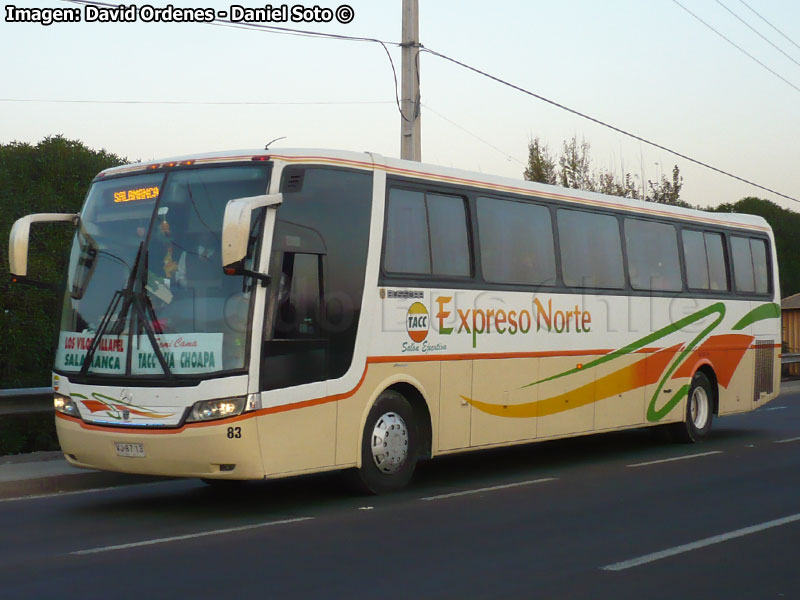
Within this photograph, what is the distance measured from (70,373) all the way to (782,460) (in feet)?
29.2

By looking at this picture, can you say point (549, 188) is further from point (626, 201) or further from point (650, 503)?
point (650, 503)

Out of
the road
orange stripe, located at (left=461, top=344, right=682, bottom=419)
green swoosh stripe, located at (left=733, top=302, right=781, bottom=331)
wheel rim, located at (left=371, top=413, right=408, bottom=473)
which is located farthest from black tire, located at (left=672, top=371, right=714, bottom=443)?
wheel rim, located at (left=371, top=413, right=408, bottom=473)

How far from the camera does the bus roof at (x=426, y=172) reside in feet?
35.1

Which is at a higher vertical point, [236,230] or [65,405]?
[236,230]

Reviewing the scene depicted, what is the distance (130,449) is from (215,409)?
92 centimetres

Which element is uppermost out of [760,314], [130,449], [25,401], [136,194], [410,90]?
[410,90]

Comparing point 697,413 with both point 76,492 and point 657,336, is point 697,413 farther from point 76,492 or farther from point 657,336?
point 76,492

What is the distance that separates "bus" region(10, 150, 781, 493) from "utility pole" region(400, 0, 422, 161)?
584 cm

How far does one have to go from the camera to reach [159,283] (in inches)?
407

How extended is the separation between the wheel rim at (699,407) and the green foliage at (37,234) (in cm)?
1045

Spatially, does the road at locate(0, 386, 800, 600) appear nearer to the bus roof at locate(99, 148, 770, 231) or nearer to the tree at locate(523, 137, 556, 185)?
the bus roof at locate(99, 148, 770, 231)

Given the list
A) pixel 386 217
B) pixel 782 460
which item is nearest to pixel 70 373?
pixel 386 217

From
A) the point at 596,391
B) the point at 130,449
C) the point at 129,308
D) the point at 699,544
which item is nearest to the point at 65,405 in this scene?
the point at 130,449

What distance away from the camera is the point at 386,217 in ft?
38.2
